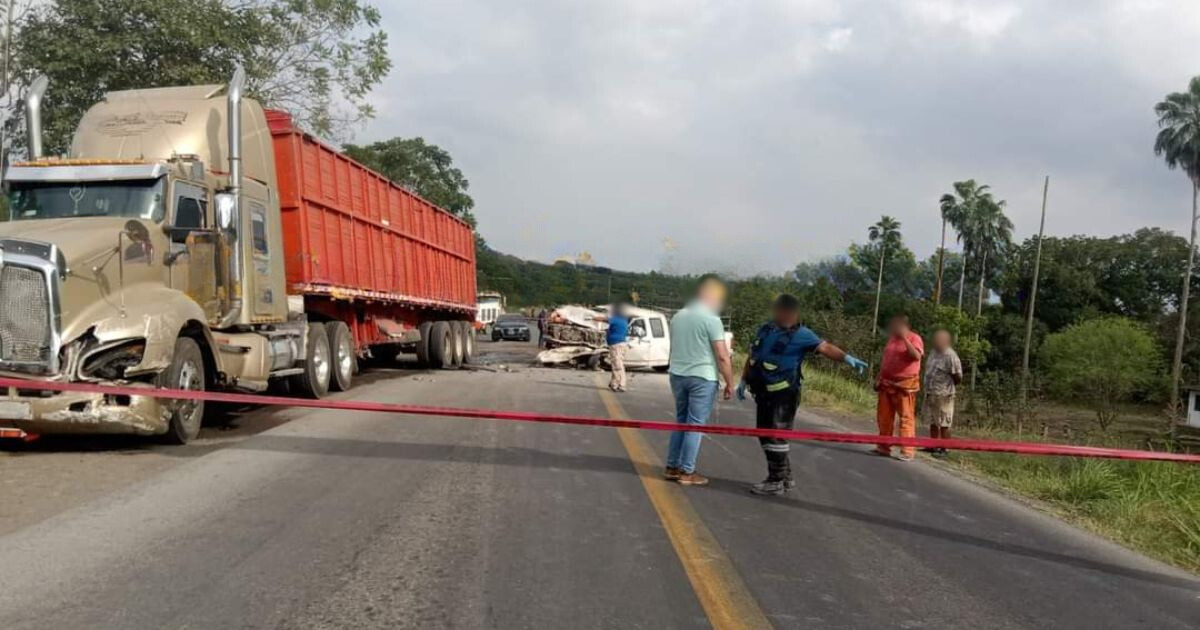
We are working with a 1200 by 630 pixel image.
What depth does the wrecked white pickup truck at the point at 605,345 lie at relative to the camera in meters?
22.8

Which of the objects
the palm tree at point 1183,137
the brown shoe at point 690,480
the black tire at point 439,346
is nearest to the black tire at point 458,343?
the black tire at point 439,346

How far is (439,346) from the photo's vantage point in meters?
20.0

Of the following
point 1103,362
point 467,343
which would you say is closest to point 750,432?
point 467,343

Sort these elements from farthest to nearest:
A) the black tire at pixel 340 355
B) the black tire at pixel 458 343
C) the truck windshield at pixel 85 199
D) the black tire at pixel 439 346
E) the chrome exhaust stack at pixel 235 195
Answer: the black tire at pixel 458 343 < the black tire at pixel 439 346 < the black tire at pixel 340 355 < the chrome exhaust stack at pixel 235 195 < the truck windshield at pixel 85 199

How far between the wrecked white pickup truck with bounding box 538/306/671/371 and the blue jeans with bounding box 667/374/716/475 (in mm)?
14932

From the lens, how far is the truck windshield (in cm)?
884

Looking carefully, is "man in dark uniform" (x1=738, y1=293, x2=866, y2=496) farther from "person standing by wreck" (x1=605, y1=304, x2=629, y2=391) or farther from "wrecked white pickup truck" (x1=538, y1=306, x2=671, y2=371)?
"wrecked white pickup truck" (x1=538, y1=306, x2=671, y2=371)

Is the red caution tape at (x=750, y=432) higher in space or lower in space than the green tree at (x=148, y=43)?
lower

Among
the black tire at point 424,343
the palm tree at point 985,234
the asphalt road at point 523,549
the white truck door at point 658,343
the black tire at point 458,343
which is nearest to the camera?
the asphalt road at point 523,549

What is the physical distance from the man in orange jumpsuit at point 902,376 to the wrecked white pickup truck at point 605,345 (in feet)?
40.6

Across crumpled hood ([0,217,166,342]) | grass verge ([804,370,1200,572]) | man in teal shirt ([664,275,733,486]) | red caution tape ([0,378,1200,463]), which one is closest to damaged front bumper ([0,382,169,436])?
red caution tape ([0,378,1200,463])

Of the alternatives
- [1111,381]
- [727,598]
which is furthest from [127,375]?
[1111,381]

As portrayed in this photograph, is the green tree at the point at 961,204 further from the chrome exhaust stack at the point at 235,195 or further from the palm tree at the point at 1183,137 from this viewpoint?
the chrome exhaust stack at the point at 235,195

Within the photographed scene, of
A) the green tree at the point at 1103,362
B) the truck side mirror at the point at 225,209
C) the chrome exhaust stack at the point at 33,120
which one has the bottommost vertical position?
the green tree at the point at 1103,362
